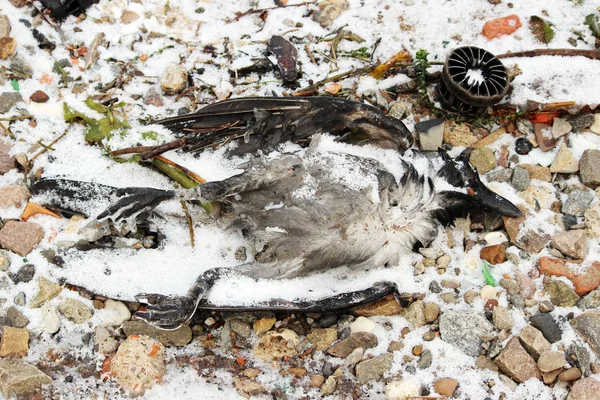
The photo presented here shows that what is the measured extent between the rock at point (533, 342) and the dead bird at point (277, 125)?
3.72 feet

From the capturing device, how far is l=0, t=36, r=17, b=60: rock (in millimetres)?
3664

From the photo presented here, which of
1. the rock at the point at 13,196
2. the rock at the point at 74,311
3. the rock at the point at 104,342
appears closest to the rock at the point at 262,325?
the rock at the point at 104,342

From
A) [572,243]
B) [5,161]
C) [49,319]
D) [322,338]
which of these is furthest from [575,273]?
[5,161]

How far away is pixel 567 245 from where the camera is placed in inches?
125

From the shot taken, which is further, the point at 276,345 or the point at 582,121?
the point at 582,121

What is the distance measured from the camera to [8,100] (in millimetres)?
3514

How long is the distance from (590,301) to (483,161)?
95 cm

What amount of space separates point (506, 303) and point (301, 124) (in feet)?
4.67

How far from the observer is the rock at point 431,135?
3.52 m

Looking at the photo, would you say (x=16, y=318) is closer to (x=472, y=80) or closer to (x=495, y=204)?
(x=495, y=204)

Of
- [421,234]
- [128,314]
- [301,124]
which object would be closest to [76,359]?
[128,314]

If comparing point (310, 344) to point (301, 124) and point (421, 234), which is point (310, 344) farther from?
point (301, 124)

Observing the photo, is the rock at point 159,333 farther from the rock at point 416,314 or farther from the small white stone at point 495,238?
the small white stone at point 495,238

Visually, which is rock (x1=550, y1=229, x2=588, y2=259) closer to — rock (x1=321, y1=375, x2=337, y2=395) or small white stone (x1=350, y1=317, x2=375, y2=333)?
small white stone (x1=350, y1=317, x2=375, y2=333)
